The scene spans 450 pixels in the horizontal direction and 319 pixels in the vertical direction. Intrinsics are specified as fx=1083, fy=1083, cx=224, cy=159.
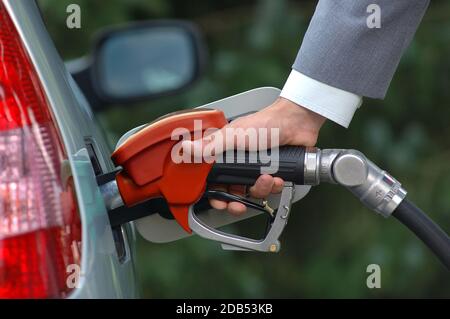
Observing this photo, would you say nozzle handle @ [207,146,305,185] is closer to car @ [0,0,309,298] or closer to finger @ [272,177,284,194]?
finger @ [272,177,284,194]

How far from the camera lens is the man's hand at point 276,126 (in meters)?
1.62

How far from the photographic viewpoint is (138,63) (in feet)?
8.66

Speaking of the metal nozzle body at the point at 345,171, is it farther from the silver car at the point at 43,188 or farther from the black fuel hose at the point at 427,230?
the silver car at the point at 43,188

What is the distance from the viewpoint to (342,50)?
1.67 metres

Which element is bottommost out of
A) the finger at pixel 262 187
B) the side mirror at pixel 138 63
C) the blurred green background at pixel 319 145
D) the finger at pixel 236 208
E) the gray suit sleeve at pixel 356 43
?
the blurred green background at pixel 319 145

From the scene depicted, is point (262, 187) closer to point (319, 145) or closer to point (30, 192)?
point (30, 192)

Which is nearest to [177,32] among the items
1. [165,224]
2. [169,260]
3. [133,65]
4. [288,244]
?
[133,65]

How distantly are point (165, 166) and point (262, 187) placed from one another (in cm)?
15

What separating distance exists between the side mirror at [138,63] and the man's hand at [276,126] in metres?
0.77

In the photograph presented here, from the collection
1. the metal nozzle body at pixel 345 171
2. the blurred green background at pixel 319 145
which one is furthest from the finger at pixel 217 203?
the blurred green background at pixel 319 145

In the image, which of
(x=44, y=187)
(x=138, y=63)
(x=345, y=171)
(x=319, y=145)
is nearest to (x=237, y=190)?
(x=345, y=171)

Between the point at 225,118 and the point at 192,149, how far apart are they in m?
0.08

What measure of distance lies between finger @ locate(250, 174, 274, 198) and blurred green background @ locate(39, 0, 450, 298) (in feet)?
8.55

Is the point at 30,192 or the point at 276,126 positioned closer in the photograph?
the point at 30,192
